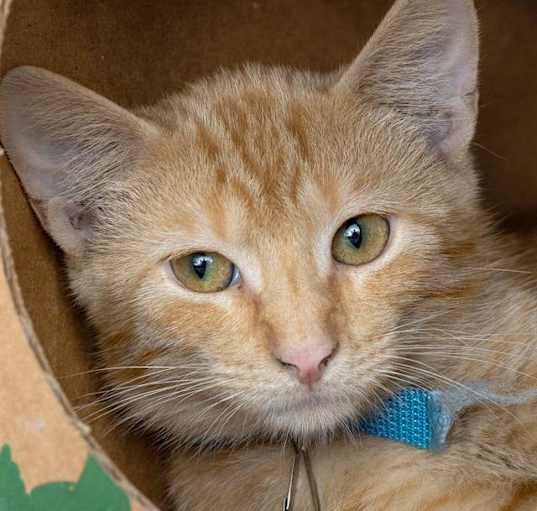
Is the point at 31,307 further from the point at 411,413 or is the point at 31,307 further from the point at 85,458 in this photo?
the point at 411,413

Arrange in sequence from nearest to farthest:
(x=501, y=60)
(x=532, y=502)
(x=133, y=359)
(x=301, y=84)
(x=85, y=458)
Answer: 1. (x=85, y=458)
2. (x=532, y=502)
3. (x=133, y=359)
4. (x=301, y=84)
5. (x=501, y=60)

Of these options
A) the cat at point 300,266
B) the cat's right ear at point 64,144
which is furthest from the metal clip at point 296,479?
the cat's right ear at point 64,144

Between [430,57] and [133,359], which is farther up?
[430,57]

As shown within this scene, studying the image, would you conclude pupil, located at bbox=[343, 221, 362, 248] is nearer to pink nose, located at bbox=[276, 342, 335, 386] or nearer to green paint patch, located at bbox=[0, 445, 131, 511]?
pink nose, located at bbox=[276, 342, 335, 386]

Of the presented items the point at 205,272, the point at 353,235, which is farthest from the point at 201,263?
the point at 353,235

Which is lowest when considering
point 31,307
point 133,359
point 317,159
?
point 133,359

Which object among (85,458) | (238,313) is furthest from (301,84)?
(85,458)

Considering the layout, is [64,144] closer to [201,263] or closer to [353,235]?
[201,263]
